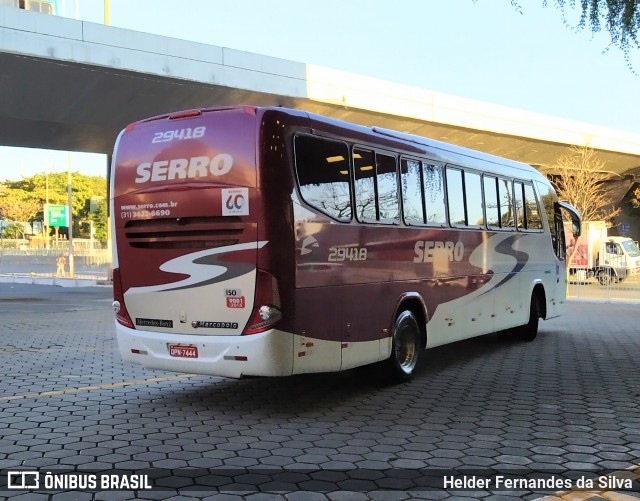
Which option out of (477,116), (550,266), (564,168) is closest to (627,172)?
(564,168)

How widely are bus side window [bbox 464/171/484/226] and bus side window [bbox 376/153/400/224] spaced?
211cm

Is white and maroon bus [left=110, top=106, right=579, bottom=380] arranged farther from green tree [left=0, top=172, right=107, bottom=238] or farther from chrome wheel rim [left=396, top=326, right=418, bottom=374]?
green tree [left=0, top=172, right=107, bottom=238]

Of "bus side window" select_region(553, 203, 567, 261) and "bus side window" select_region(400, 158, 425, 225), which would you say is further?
"bus side window" select_region(553, 203, 567, 261)

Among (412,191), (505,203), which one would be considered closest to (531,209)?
(505,203)

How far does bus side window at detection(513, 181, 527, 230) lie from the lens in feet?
38.1

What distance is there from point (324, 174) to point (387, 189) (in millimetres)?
1264

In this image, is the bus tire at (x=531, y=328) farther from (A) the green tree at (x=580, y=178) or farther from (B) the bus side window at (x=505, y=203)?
(A) the green tree at (x=580, y=178)

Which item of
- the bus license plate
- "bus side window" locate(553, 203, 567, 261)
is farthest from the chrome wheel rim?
"bus side window" locate(553, 203, 567, 261)

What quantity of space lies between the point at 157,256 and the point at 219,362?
136cm

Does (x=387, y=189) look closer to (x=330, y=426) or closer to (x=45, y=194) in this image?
(x=330, y=426)

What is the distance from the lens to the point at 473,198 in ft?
32.9

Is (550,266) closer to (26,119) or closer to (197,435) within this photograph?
(197,435)

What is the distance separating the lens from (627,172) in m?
48.6

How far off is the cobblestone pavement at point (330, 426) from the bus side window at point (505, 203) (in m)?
2.28
